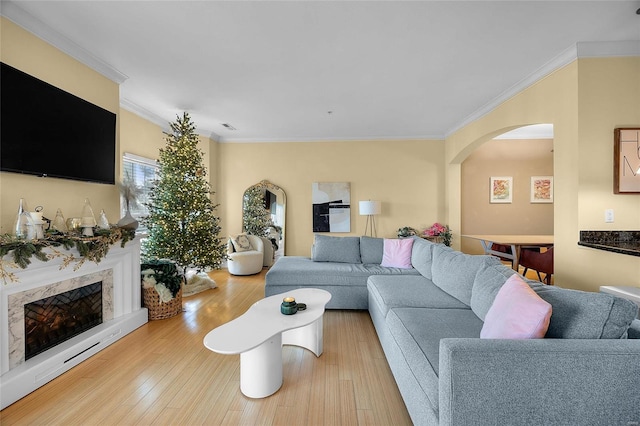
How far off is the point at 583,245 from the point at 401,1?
2.66 m

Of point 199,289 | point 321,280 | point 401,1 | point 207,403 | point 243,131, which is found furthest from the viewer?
point 243,131

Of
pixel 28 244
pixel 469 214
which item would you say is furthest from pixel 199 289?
pixel 469 214

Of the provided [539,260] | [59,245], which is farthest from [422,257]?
[59,245]

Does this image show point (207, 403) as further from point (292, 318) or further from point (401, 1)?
point (401, 1)

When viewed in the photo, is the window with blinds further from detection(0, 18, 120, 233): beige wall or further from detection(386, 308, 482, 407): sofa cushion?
detection(386, 308, 482, 407): sofa cushion

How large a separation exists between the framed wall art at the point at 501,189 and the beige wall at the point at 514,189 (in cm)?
7

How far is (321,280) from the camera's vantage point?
335 centimetres

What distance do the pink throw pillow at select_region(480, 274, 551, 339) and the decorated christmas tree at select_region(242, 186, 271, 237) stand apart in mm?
4644

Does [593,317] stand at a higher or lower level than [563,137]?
lower

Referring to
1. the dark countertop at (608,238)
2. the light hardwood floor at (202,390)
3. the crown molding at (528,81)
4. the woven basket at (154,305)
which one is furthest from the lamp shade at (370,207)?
the woven basket at (154,305)

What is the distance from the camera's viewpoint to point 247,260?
197 inches

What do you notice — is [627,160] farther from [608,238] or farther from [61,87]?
[61,87]

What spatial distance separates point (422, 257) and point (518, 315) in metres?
1.95

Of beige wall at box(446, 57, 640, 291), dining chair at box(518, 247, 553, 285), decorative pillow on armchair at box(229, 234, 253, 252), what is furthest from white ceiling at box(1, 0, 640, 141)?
decorative pillow on armchair at box(229, 234, 253, 252)
